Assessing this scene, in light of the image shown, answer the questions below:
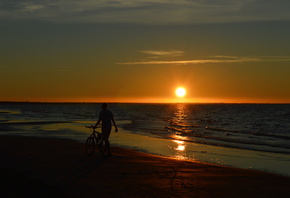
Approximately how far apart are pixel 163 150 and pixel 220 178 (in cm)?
903

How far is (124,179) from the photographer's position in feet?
37.4

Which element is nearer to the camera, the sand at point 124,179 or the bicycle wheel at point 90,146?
the sand at point 124,179

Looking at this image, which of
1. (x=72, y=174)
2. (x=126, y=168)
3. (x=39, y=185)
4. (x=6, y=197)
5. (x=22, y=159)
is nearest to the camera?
(x=6, y=197)

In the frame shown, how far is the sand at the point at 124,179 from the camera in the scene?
31.9ft

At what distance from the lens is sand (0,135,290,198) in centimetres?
972

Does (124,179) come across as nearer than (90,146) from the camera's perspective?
Yes

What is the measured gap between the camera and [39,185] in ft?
32.7

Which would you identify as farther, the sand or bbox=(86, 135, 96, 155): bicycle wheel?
bbox=(86, 135, 96, 155): bicycle wheel

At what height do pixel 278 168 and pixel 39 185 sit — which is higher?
pixel 278 168

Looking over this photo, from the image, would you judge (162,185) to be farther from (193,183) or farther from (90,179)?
(90,179)

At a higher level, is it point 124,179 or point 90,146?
point 90,146

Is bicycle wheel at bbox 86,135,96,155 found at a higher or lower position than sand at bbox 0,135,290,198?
higher

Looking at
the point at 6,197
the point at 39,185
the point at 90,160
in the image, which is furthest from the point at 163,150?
→ the point at 6,197

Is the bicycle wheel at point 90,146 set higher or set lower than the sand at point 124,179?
higher
